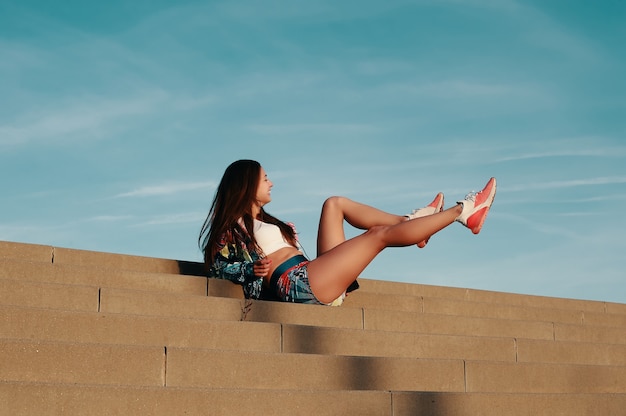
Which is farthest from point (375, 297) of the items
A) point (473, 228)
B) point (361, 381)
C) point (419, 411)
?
point (419, 411)

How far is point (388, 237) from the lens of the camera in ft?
18.9

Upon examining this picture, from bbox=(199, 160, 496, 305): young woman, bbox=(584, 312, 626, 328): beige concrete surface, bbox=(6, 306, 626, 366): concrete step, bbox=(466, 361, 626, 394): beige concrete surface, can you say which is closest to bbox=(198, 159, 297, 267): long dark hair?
bbox=(199, 160, 496, 305): young woman

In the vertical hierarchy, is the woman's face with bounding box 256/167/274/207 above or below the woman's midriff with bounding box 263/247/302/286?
above

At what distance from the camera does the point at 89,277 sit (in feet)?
18.2

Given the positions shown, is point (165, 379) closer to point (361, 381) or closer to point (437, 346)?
point (361, 381)

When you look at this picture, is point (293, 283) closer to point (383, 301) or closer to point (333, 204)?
point (333, 204)

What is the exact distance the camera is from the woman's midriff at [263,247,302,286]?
593 cm

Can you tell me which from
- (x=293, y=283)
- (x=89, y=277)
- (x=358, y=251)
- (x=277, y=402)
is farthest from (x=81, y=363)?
(x=358, y=251)

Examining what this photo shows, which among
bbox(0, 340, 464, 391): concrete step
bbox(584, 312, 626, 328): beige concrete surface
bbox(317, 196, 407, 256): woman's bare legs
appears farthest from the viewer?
bbox(584, 312, 626, 328): beige concrete surface

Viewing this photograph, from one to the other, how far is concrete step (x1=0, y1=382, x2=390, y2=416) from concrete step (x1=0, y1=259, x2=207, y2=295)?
83.4 inches

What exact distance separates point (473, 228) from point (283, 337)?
1871 millimetres

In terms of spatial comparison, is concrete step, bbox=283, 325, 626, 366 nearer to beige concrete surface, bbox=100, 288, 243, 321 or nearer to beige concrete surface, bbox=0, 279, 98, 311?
beige concrete surface, bbox=100, 288, 243, 321

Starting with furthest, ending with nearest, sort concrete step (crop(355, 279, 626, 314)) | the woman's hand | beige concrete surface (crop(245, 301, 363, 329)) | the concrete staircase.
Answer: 1. concrete step (crop(355, 279, 626, 314))
2. the woman's hand
3. beige concrete surface (crop(245, 301, 363, 329))
4. the concrete staircase

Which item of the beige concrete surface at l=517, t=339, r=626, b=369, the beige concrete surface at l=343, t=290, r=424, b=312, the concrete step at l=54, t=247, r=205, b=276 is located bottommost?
the beige concrete surface at l=517, t=339, r=626, b=369
